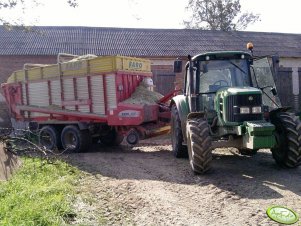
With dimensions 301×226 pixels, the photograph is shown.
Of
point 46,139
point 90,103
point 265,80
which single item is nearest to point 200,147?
point 265,80

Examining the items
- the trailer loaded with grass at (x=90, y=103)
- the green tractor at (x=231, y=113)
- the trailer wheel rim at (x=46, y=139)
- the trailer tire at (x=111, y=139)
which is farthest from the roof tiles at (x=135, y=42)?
the green tractor at (x=231, y=113)

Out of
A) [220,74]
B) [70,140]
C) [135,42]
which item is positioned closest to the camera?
[220,74]

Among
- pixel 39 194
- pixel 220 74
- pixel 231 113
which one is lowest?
pixel 39 194

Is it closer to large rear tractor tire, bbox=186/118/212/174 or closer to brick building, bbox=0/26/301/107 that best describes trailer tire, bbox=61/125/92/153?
large rear tractor tire, bbox=186/118/212/174

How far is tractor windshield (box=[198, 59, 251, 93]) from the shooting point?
7.96 m

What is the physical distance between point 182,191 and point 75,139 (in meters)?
5.39

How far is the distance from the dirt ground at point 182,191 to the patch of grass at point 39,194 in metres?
0.22

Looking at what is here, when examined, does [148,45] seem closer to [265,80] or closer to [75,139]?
[75,139]

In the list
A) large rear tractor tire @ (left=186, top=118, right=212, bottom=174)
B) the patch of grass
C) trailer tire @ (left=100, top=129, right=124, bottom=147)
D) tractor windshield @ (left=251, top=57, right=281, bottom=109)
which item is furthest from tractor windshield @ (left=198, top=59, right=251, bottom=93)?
trailer tire @ (left=100, top=129, right=124, bottom=147)

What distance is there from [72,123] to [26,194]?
5.27 m

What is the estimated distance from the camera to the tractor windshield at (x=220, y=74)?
7.96 meters

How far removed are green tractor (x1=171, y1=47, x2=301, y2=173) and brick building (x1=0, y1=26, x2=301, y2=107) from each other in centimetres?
916

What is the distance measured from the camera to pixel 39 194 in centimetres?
590

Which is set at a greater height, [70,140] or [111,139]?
[70,140]
